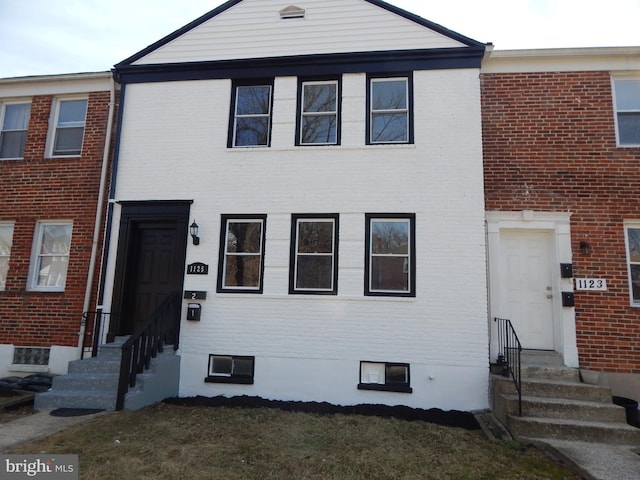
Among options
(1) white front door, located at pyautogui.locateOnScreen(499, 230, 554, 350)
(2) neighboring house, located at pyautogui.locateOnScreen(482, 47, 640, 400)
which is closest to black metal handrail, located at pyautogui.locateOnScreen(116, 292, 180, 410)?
(2) neighboring house, located at pyautogui.locateOnScreen(482, 47, 640, 400)

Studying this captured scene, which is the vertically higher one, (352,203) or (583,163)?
(583,163)

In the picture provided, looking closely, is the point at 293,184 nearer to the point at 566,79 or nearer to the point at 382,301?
the point at 382,301

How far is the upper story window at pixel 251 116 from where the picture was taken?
26.9ft

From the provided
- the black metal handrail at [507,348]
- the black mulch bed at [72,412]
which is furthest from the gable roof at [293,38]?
the black mulch bed at [72,412]

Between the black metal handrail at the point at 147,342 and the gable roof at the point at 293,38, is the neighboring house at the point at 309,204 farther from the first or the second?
the black metal handrail at the point at 147,342

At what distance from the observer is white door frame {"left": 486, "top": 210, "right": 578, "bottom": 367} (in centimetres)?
685

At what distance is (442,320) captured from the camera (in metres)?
6.98

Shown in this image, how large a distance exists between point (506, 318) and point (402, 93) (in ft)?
14.8

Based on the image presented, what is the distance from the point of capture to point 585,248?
23.0 ft

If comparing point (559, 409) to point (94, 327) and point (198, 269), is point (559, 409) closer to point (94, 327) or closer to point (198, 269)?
point (198, 269)

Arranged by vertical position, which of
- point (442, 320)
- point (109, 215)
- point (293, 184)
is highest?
point (293, 184)

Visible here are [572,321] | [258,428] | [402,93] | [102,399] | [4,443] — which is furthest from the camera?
[402,93]

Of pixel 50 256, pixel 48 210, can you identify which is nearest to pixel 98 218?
pixel 48 210

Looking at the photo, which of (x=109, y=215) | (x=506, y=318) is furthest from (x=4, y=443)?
(x=506, y=318)
